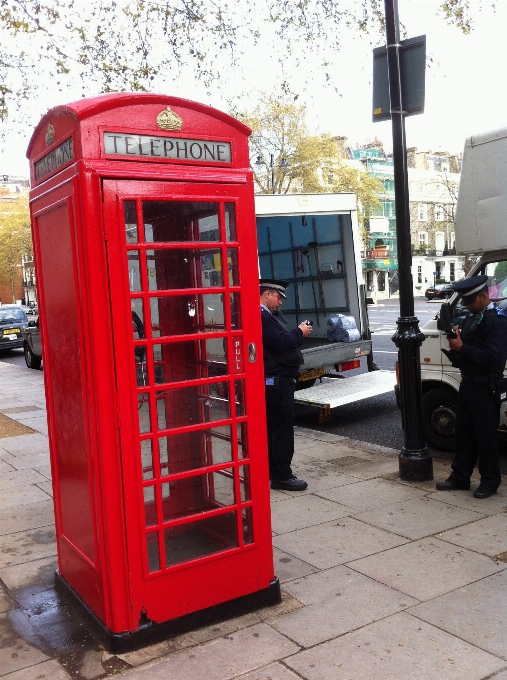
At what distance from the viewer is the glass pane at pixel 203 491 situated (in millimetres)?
3623

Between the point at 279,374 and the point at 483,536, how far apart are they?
2169mm

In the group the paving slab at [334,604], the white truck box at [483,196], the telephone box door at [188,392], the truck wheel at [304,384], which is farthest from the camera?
the truck wheel at [304,384]

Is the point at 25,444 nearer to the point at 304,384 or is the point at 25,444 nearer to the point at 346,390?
the point at 304,384

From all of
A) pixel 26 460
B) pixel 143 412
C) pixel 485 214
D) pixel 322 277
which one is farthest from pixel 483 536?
pixel 322 277

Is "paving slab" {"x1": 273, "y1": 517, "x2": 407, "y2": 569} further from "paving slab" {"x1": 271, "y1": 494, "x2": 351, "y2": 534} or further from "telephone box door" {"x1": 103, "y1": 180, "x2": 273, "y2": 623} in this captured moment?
"telephone box door" {"x1": 103, "y1": 180, "x2": 273, "y2": 623}

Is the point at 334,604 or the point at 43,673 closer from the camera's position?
the point at 43,673

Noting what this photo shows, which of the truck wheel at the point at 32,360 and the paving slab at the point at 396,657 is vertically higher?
the truck wheel at the point at 32,360

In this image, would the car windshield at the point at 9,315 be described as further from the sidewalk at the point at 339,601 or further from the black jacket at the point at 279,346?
the black jacket at the point at 279,346

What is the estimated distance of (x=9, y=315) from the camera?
79.9ft

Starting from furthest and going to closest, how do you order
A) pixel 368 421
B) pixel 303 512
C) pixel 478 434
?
pixel 368 421, pixel 478 434, pixel 303 512

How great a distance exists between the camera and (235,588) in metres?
3.72

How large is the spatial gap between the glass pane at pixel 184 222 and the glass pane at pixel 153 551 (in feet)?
5.04

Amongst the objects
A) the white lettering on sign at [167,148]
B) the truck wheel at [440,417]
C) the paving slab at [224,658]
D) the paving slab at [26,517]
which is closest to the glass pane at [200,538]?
the paving slab at [224,658]

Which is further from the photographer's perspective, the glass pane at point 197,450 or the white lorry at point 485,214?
the white lorry at point 485,214
